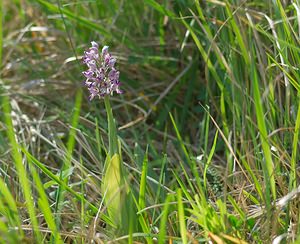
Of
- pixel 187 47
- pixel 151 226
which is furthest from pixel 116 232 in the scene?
pixel 187 47

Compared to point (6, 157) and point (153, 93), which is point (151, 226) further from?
point (153, 93)

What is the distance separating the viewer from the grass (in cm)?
152

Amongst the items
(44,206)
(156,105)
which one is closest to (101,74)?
(44,206)

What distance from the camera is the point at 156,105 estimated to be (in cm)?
243

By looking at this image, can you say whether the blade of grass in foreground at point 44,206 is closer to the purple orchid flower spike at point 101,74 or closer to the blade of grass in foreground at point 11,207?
the blade of grass in foreground at point 11,207

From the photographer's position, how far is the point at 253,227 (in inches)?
53.4

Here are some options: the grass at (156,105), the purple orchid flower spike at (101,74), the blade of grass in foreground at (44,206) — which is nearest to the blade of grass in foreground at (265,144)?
the grass at (156,105)

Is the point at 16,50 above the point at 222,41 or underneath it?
underneath

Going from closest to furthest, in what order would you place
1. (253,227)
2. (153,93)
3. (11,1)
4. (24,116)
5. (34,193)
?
(253,227) < (34,193) < (24,116) < (153,93) < (11,1)

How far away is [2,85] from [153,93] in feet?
1.64

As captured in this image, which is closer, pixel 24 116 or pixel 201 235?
pixel 201 235

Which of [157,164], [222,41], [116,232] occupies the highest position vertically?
[222,41]

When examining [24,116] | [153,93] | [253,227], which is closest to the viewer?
Result: [253,227]

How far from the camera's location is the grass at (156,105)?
4.97 ft
